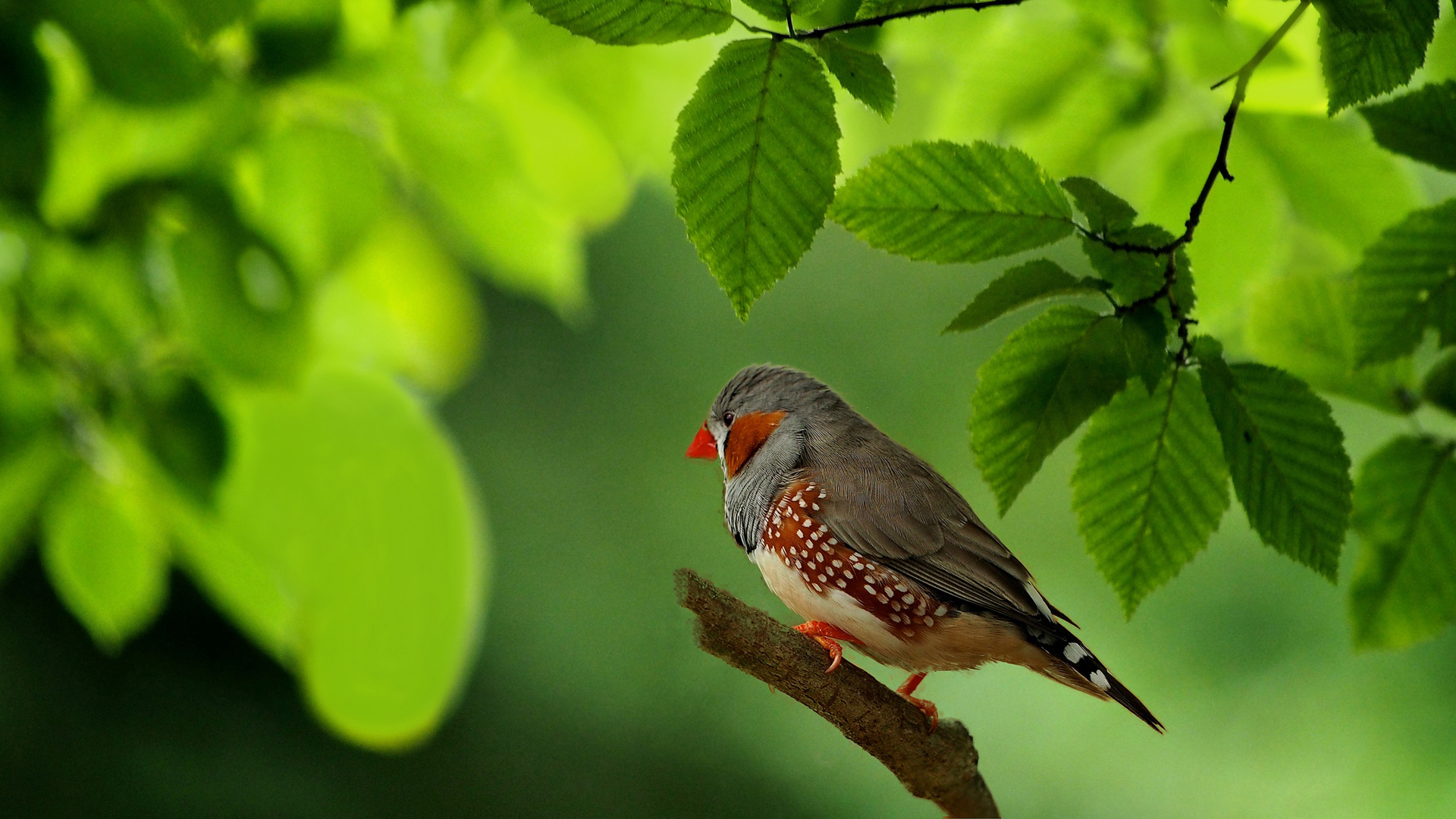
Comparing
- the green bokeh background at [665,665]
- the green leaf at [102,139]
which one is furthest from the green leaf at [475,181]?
the green bokeh background at [665,665]

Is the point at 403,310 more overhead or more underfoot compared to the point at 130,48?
more underfoot

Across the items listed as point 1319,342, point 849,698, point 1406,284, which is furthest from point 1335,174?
point 849,698

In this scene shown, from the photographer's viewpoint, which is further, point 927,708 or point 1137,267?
point 927,708

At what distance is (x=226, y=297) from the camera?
674 mm

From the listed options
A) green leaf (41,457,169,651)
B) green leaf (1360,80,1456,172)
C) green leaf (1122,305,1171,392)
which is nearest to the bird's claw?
green leaf (1122,305,1171,392)

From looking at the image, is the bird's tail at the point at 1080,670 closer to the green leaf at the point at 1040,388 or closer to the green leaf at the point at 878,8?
the green leaf at the point at 1040,388

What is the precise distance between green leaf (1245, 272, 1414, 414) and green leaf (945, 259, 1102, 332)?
0.28 meters

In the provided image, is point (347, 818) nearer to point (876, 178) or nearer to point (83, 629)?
point (83, 629)

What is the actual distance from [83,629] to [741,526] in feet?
9.36

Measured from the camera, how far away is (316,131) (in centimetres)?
72

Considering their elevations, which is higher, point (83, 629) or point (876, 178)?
point (876, 178)

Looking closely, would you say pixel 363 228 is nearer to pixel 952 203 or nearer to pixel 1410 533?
pixel 952 203

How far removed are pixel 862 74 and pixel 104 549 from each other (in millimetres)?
571

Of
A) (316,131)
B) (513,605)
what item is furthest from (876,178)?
(513,605)
